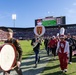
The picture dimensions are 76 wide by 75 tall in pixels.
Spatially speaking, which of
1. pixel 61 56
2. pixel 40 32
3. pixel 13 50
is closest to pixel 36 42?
pixel 40 32

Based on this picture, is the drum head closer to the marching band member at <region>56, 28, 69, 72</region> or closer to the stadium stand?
the marching band member at <region>56, 28, 69, 72</region>

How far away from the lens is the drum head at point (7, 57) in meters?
5.22

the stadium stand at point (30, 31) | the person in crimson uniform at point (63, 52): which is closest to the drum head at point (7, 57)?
the person in crimson uniform at point (63, 52)

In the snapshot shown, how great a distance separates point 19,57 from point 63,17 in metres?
Answer: 95.0

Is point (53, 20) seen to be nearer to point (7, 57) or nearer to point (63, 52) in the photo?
point (63, 52)

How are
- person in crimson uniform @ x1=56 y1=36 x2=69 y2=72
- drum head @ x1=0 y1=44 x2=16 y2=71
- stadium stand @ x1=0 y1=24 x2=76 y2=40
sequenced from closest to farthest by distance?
drum head @ x1=0 y1=44 x2=16 y2=71
person in crimson uniform @ x1=56 y1=36 x2=69 y2=72
stadium stand @ x1=0 y1=24 x2=76 y2=40

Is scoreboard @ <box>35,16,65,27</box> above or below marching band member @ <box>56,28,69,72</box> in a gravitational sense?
above

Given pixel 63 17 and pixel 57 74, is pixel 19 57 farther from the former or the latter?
pixel 63 17

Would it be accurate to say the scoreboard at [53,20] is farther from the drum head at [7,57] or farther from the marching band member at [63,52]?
the drum head at [7,57]

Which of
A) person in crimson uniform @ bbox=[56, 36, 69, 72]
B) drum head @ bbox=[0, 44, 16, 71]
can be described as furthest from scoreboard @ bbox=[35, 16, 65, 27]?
drum head @ bbox=[0, 44, 16, 71]

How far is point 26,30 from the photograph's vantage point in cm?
12562

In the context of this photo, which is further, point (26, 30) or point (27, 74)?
point (26, 30)

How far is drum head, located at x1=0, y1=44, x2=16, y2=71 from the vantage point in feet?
17.1

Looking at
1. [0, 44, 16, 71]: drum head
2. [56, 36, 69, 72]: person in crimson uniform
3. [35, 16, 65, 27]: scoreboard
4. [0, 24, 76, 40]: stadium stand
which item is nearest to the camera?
[0, 44, 16, 71]: drum head
